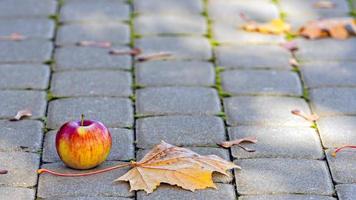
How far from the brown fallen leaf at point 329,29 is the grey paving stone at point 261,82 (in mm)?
588

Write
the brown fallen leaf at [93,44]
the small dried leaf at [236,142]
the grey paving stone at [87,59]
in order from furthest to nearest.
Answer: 1. the brown fallen leaf at [93,44]
2. the grey paving stone at [87,59]
3. the small dried leaf at [236,142]

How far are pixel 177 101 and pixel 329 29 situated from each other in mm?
1307

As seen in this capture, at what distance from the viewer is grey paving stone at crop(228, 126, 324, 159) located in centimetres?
362

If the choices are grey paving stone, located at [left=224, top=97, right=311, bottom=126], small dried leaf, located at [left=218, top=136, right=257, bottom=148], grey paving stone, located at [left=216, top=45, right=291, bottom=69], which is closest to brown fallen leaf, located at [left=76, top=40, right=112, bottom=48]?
grey paving stone, located at [left=216, top=45, right=291, bottom=69]

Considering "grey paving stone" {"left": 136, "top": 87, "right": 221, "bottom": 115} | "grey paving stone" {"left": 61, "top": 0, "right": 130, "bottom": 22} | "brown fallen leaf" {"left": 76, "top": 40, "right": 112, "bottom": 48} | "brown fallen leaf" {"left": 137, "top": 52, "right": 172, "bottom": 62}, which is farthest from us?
"grey paving stone" {"left": 61, "top": 0, "right": 130, "bottom": 22}

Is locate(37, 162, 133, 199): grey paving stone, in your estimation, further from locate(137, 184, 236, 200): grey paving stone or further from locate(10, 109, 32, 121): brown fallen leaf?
locate(10, 109, 32, 121): brown fallen leaf

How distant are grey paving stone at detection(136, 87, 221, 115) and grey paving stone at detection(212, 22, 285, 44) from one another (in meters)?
0.71

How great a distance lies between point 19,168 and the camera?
136 inches

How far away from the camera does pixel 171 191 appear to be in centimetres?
329

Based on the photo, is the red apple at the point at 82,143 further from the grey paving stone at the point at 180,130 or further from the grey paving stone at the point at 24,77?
the grey paving stone at the point at 24,77

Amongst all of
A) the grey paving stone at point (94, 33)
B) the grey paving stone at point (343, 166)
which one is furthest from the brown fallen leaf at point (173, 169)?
the grey paving stone at point (94, 33)

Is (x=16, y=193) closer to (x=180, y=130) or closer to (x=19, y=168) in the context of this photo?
(x=19, y=168)

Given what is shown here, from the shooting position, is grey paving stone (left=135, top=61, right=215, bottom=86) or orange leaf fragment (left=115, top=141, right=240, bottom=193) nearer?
orange leaf fragment (left=115, top=141, right=240, bottom=193)

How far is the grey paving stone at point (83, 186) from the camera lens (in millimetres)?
3268
